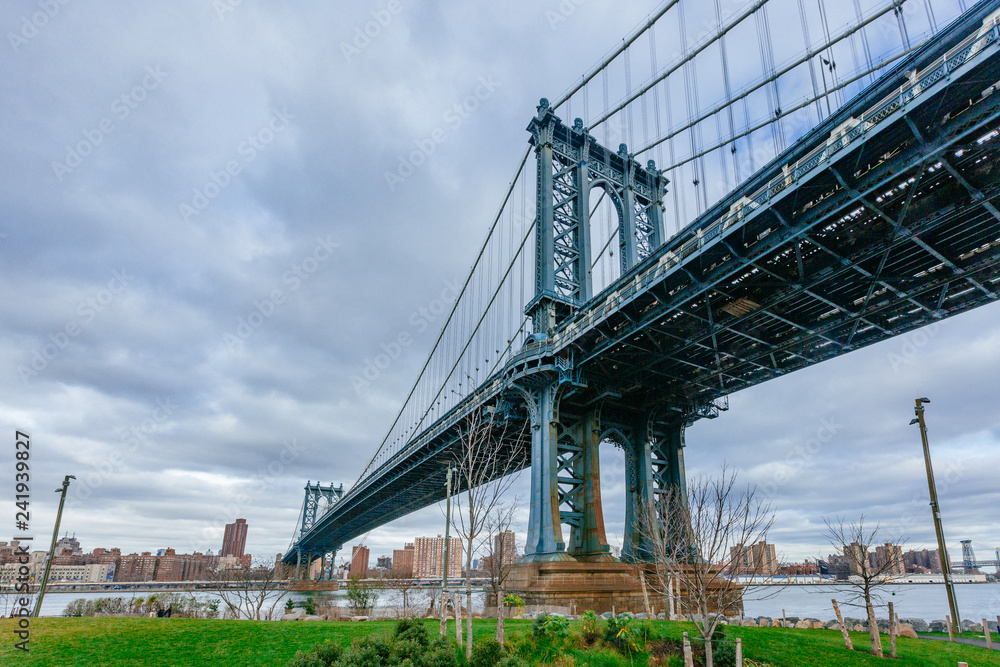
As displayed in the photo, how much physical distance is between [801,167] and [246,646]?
23056 mm

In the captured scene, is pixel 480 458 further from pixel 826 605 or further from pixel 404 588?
pixel 826 605

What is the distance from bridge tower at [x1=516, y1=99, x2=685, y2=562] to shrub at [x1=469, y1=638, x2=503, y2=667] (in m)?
16.8

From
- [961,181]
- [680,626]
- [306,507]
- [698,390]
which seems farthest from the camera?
[306,507]

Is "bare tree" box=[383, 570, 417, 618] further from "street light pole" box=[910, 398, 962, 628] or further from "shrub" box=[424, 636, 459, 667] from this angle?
"street light pole" box=[910, 398, 962, 628]

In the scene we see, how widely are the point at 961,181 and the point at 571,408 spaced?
954 inches

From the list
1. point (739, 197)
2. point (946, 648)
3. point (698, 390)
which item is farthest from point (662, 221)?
point (946, 648)

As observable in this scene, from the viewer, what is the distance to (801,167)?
1912 centimetres

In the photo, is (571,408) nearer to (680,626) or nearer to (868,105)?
(680,626)

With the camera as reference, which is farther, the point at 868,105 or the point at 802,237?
the point at 802,237

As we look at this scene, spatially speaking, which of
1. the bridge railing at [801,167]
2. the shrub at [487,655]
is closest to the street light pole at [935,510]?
the bridge railing at [801,167]

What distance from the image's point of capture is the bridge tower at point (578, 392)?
108 feet

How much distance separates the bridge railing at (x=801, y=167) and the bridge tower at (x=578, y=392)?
4144 millimetres

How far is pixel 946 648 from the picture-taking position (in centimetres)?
1930

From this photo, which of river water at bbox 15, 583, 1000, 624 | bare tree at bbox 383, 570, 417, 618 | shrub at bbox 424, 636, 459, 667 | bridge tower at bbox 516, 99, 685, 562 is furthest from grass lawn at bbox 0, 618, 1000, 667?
bridge tower at bbox 516, 99, 685, 562
